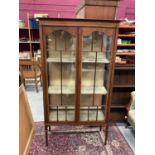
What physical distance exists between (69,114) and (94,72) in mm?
623

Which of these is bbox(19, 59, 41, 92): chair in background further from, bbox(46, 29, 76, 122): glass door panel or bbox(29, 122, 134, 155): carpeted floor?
bbox(46, 29, 76, 122): glass door panel

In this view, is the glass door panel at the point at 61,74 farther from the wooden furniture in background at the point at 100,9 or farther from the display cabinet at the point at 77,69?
the wooden furniture in background at the point at 100,9

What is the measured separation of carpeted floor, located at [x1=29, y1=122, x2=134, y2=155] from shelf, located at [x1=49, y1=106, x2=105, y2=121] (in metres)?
0.34

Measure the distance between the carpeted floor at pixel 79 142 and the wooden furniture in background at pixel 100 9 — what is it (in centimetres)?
154

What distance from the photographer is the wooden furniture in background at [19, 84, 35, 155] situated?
1.73m

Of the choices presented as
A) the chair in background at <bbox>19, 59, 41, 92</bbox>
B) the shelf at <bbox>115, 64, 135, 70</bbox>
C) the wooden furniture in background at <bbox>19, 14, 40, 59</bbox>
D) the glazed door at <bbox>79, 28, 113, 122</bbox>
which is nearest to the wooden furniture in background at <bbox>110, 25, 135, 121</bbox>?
the shelf at <bbox>115, 64, 135, 70</bbox>

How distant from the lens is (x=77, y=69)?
1.76 metres

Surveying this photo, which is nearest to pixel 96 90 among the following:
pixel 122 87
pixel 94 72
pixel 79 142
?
pixel 94 72

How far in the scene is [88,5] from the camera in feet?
5.50

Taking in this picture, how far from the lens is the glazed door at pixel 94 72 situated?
1.74 meters
